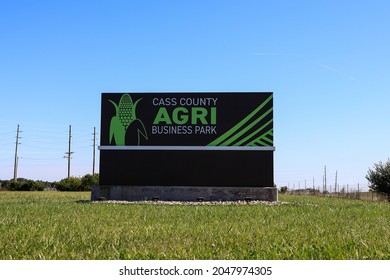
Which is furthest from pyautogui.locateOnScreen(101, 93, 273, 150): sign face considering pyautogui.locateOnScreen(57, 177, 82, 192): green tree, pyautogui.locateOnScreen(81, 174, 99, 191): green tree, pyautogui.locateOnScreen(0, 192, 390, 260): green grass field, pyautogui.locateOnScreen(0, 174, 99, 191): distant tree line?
pyautogui.locateOnScreen(57, 177, 82, 192): green tree

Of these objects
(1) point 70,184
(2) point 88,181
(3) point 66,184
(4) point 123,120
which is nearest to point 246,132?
(4) point 123,120

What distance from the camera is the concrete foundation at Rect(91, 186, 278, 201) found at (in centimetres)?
2533

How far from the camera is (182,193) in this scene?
2564 cm

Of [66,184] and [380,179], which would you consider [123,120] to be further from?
[66,184]

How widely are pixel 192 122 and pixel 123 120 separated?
437 cm

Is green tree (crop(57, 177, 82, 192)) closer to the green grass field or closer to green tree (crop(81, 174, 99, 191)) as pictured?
green tree (crop(81, 174, 99, 191))

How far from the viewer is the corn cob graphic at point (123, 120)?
87.4 ft

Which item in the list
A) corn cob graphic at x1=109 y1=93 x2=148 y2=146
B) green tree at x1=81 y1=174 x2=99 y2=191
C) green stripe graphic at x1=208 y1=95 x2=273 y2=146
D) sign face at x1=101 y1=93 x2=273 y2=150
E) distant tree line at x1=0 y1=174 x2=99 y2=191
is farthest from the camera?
distant tree line at x1=0 y1=174 x2=99 y2=191

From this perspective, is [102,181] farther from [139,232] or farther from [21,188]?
[21,188]

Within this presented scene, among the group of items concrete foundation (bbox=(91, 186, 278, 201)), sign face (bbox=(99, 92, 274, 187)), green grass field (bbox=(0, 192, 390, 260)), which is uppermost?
sign face (bbox=(99, 92, 274, 187))

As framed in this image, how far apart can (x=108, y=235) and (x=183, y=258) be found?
2.96 meters

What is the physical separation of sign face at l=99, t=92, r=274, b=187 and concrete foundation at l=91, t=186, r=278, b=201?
345 millimetres

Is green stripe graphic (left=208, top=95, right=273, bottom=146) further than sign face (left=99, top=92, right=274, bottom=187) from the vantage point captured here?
Yes

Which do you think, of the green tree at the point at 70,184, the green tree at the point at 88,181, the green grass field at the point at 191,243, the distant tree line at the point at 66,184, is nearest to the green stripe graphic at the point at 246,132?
the green grass field at the point at 191,243
